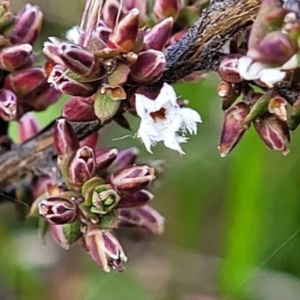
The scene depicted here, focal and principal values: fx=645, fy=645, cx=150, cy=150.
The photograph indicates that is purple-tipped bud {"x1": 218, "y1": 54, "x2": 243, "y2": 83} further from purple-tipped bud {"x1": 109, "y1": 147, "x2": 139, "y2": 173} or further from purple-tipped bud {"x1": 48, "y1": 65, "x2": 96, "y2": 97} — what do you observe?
purple-tipped bud {"x1": 109, "y1": 147, "x2": 139, "y2": 173}

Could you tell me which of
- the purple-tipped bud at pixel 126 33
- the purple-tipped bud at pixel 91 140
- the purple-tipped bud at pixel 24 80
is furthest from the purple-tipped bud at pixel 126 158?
the purple-tipped bud at pixel 126 33

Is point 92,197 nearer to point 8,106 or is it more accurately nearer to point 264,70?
point 8,106

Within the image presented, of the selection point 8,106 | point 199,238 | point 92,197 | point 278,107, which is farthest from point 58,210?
point 199,238

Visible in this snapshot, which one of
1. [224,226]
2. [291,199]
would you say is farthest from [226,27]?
[224,226]

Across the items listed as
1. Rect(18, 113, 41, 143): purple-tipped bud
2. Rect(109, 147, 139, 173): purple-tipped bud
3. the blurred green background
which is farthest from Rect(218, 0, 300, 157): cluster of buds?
the blurred green background

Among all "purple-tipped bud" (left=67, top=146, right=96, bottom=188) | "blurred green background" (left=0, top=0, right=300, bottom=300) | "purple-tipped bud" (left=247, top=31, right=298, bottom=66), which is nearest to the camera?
"purple-tipped bud" (left=247, top=31, right=298, bottom=66)

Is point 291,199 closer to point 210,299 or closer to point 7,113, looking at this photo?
point 210,299

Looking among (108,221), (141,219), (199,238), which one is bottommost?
(199,238)
